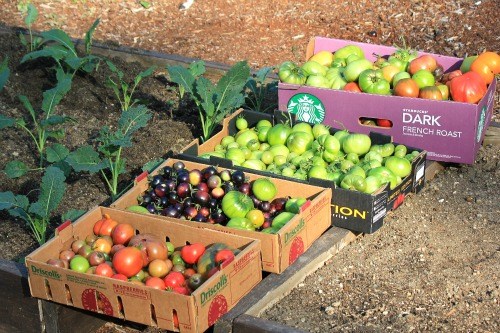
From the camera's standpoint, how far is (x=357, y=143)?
632cm

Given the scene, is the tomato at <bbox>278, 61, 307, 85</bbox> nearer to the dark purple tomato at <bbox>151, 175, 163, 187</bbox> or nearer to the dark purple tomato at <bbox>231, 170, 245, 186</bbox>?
the dark purple tomato at <bbox>231, 170, 245, 186</bbox>

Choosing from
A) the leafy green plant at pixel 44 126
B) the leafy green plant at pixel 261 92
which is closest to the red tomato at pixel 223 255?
the leafy green plant at pixel 44 126

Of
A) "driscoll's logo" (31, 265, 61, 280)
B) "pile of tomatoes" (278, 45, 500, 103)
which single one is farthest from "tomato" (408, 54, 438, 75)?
"driscoll's logo" (31, 265, 61, 280)

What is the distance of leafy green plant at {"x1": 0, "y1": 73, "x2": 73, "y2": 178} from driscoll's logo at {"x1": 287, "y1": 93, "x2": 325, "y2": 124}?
5.53 feet

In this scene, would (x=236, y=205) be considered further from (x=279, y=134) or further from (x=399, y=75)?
(x=399, y=75)

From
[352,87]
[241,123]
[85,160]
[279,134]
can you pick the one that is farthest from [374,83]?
[85,160]

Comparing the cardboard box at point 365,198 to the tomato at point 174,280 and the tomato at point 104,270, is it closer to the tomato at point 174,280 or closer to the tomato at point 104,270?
the tomato at point 174,280

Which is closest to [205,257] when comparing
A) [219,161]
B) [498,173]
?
[219,161]

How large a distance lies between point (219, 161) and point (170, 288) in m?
1.47

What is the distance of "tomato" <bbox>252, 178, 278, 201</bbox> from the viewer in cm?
588

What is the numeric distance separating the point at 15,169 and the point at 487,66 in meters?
3.53

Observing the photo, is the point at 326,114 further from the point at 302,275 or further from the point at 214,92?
the point at 302,275

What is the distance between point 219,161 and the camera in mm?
6207

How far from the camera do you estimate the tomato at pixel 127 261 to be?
5.10 m
